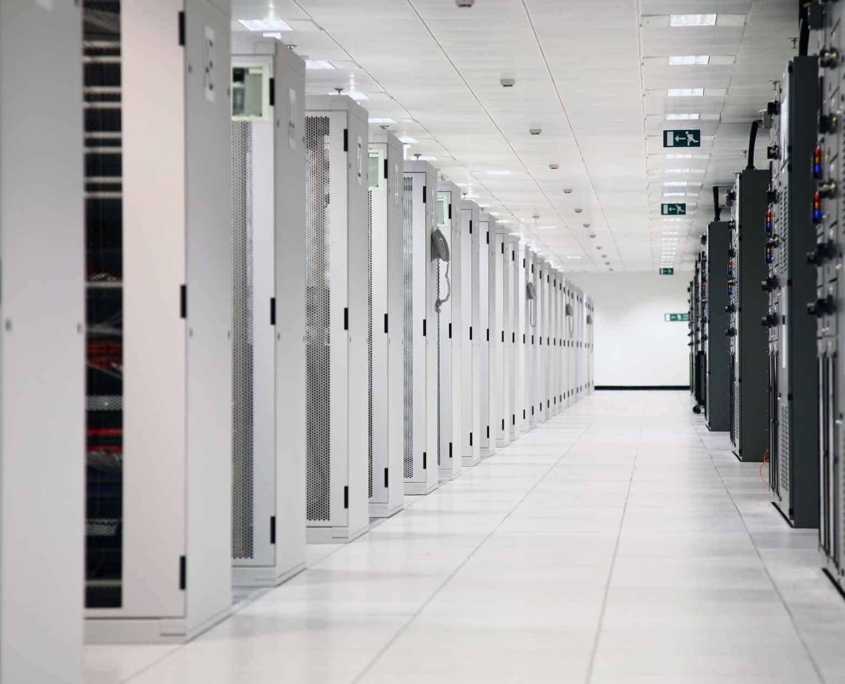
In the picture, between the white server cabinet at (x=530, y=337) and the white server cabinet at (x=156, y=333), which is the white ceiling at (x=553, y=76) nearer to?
the white server cabinet at (x=530, y=337)

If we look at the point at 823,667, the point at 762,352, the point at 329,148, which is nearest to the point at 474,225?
the point at 762,352

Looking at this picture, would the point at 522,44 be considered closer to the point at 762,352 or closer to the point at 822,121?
the point at 762,352

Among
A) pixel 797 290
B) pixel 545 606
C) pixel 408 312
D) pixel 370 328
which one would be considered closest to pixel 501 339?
pixel 408 312

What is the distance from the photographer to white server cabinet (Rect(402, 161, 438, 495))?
1013 cm

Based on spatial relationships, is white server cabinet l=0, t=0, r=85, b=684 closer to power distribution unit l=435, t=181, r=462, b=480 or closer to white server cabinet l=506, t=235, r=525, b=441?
power distribution unit l=435, t=181, r=462, b=480

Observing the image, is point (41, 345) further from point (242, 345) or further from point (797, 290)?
point (797, 290)

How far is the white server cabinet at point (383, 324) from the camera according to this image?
8.76 meters

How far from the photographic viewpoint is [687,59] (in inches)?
448

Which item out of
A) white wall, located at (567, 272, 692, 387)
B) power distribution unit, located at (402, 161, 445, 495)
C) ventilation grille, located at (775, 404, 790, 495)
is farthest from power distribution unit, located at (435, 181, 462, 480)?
white wall, located at (567, 272, 692, 387)

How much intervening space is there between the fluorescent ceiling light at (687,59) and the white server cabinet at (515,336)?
4601 mm

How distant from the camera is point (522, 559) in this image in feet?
22.7

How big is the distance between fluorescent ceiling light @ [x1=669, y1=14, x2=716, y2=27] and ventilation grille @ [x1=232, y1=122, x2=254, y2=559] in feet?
16.4

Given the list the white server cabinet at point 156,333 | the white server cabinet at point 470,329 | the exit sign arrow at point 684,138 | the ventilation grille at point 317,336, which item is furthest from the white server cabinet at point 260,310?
the exit sign arrow at point 684,138

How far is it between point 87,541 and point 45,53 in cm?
222
